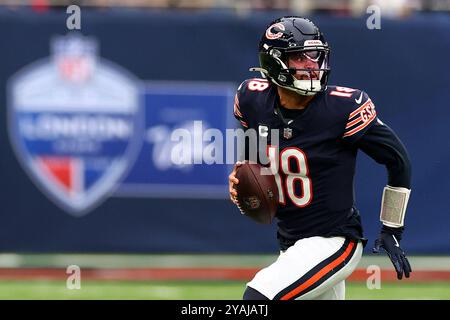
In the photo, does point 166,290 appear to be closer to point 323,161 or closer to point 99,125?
point 99,125

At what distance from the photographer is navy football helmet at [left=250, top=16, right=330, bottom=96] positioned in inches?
209

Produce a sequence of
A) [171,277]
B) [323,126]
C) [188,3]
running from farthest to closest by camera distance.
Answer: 1. [188,3]
2. [171,277]
3. [323,126]

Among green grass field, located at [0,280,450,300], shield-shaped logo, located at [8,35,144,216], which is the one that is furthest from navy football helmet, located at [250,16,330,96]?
shield-shaped logo, located at [8,35,144,216]

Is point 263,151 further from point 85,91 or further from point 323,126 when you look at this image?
point 85,91

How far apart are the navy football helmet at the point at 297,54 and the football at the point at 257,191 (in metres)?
0.46

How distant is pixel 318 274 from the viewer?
16.8ft

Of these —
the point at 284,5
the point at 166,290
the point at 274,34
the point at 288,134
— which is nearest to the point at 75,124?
the point at 166,290

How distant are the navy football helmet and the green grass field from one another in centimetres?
272

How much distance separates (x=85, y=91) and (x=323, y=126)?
12.4ft

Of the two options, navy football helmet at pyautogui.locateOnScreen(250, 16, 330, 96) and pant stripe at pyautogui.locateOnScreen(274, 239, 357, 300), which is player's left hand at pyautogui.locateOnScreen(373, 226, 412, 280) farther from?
navy football helmet at pyautogui.locateOnScreen(250, 16, 330, 96)

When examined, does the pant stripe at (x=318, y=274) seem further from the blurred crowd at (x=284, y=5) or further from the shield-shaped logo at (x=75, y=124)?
the blurred crowd at (x=284, y=5)

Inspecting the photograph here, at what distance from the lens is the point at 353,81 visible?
8.85 m

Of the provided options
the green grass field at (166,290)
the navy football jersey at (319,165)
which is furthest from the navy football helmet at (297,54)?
the green grass field at (166,290)
